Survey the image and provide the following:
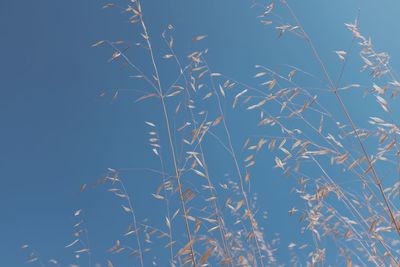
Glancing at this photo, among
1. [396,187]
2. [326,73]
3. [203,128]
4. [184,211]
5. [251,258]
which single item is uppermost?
[326,73]

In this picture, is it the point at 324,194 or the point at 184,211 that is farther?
the point at 324,194

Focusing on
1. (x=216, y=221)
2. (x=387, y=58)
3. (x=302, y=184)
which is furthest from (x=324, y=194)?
(x=387, y=58)

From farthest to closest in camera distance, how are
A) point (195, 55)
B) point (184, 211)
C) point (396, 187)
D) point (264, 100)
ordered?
point (195, 55) → point (264, 100) → point (396, 187) → point (184, 211)

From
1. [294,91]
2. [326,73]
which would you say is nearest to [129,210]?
[294,91]

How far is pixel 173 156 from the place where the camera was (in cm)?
174

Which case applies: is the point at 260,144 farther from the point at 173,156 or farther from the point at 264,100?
the point at 173,156

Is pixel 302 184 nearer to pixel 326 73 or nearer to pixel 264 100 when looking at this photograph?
pixel 264 100

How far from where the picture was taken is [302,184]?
6.83 ft

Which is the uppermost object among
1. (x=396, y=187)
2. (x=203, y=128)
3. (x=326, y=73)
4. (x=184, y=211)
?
(x=326, y=73)

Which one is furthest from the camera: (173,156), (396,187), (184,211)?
(396,187)

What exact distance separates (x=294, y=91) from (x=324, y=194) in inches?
18.8

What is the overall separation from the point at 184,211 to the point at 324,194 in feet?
2.01

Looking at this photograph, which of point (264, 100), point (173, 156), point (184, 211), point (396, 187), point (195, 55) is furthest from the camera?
point (195, 55)

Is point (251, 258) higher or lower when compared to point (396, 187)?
lower
